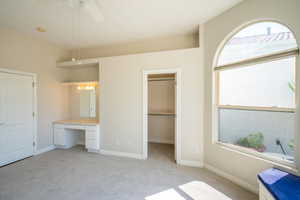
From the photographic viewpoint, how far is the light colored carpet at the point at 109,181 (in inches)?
86.0

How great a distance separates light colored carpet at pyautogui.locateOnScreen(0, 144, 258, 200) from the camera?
7.16 ft

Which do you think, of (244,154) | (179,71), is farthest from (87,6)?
(244,154)

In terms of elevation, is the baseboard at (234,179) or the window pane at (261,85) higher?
the window pane at (261,85)

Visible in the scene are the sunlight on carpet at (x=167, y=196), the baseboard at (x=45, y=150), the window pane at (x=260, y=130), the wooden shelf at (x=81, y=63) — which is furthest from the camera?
the wooden shelf at (x=81, y=63)

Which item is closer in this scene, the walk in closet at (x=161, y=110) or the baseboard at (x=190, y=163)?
the baseboard at (x=190, y=163)

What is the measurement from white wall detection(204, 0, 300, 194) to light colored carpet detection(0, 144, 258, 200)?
248 millimetres

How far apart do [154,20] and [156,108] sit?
9.70 feet

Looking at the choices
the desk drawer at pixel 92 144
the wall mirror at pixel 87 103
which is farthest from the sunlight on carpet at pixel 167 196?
the wall mirror at pixel 87 103

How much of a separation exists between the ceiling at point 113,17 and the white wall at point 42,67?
309 millimetres

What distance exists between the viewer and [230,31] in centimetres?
259

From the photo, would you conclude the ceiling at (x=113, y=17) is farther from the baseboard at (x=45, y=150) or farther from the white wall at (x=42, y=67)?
the baseboard at (x=45, y=150)

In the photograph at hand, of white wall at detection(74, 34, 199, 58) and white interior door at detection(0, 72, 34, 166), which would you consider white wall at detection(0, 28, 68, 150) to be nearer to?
white interior door at detection(0, 72, 34, 166)

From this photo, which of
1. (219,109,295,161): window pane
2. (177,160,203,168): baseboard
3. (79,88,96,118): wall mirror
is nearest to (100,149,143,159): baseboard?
(177,160,203,168): baseboard

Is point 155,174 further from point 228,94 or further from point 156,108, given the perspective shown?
point 156,108
